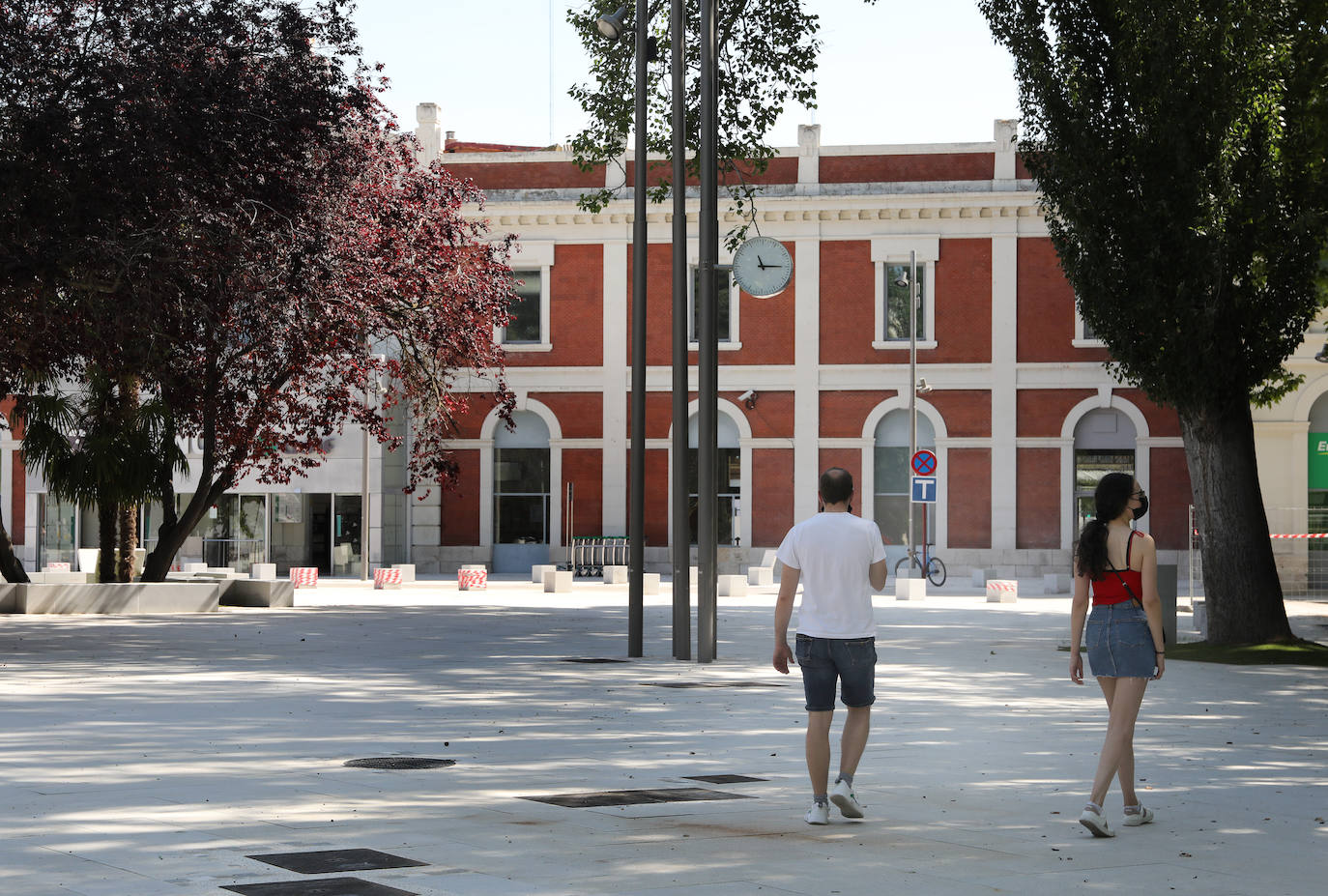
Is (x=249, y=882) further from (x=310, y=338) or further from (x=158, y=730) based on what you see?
(x=310, y=338)

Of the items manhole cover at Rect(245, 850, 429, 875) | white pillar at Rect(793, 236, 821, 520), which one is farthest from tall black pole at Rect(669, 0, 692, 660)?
white pillar at Rect(793, 236, 821, 520)

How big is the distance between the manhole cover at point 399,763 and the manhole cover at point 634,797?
1.32 meters

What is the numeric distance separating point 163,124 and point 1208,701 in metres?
12.2

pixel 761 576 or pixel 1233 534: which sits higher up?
pixel 1233 534

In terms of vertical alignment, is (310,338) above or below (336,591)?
above

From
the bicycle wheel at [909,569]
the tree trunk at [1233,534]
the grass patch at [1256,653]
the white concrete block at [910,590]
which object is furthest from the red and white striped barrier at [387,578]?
the tree trunk at [1233,534]

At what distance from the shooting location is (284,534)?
43.3 meters

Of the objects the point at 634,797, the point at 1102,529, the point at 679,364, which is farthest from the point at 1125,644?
the point at 679,364

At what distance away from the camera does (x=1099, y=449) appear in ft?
139

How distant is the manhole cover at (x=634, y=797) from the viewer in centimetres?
823

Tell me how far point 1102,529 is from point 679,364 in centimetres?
980

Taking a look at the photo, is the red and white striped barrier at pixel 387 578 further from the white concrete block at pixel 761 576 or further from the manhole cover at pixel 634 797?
the manhole cover at pixel 634 797

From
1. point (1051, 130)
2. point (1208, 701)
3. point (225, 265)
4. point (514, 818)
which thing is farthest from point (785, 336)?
point (514, 818)

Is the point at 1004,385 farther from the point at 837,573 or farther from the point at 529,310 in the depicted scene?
the point at 837,573
